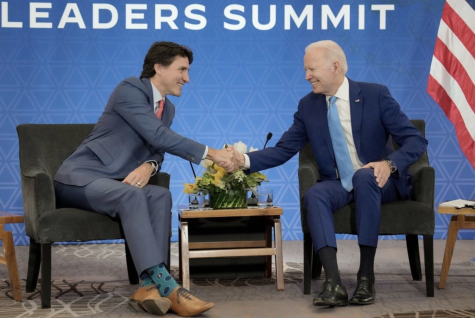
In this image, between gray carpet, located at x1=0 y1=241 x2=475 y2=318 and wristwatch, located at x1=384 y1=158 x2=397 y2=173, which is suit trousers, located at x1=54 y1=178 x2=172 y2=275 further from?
wristwatch, located at x1=384 y1=158 x2=397 y2=173

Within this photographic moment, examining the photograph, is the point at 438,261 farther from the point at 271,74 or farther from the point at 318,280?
the point at 271,74

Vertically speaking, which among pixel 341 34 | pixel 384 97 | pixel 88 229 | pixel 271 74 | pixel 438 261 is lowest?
pixel 438 261

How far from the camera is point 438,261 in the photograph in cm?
437

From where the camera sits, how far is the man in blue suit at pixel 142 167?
2.87 m

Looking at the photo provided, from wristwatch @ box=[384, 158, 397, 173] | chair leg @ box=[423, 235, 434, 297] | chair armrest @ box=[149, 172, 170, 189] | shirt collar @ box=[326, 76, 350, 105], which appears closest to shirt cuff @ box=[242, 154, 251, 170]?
chair armrest @ box=[149, 172, 170, 189]

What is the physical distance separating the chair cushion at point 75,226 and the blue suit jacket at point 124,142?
0.62 ft

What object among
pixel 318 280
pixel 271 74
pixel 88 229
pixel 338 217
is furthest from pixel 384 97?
pixel 271 74

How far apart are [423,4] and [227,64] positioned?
5.63 ft

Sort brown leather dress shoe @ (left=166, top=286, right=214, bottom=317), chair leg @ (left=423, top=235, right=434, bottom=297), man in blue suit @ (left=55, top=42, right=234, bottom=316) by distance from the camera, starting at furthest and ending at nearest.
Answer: chair leg @ (left=423, top=235, right=434, bottom=297) < man in blue suit @ (left=55, top=42, right=234, bottom=316) < brown leather dress shoe @ (left=166, top=286, right=214, bottom=317)

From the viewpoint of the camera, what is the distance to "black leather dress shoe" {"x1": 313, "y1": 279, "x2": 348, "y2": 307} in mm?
2881

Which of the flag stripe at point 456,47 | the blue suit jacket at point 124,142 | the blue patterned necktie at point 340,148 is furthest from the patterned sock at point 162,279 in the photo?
the flag stripe at point 456,47

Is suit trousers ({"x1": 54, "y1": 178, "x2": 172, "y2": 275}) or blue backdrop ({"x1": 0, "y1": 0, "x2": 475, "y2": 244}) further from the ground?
blue backdrop ({"x1": 0, "y1": 0, "x2": 475, "y2": 244})

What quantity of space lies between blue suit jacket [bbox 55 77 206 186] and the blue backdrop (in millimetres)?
2036

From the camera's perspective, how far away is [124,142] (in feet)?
10.9
